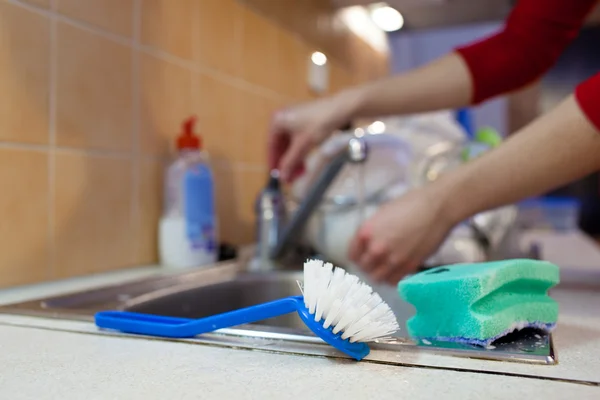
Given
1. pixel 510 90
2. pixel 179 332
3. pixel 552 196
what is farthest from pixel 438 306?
pixel 552 196

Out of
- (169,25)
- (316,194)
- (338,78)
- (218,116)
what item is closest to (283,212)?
(316,194)

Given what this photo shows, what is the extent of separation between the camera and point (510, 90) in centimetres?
100

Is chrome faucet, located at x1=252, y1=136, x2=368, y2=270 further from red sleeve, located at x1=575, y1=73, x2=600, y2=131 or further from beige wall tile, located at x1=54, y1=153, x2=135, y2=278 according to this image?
red sleeve, located at x1=575, y1=73, x2=600, y2=131

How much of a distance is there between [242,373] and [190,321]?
0.10 meters

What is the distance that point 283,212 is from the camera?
101 cm

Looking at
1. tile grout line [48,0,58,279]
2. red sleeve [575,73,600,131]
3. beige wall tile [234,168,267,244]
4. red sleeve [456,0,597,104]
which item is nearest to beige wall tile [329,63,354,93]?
beige wall tile [234,168,267,244]

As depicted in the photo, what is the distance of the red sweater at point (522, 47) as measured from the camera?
0.93 m

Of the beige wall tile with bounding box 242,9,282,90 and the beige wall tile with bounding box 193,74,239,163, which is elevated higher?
the beige wall tile with bounding box 242,9,282,90

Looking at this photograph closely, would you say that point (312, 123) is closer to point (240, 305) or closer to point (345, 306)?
point (240, 305)

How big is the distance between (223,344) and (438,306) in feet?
0.53

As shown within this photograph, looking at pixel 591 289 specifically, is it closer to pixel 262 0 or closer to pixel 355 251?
pixel 355 251

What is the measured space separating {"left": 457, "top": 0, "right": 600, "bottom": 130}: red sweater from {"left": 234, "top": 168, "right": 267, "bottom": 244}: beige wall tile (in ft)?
1.56

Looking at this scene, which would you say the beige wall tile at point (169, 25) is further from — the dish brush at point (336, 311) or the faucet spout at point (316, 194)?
the dish brush at point (336, 311)

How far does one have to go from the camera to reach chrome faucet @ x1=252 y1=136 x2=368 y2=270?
86cm
